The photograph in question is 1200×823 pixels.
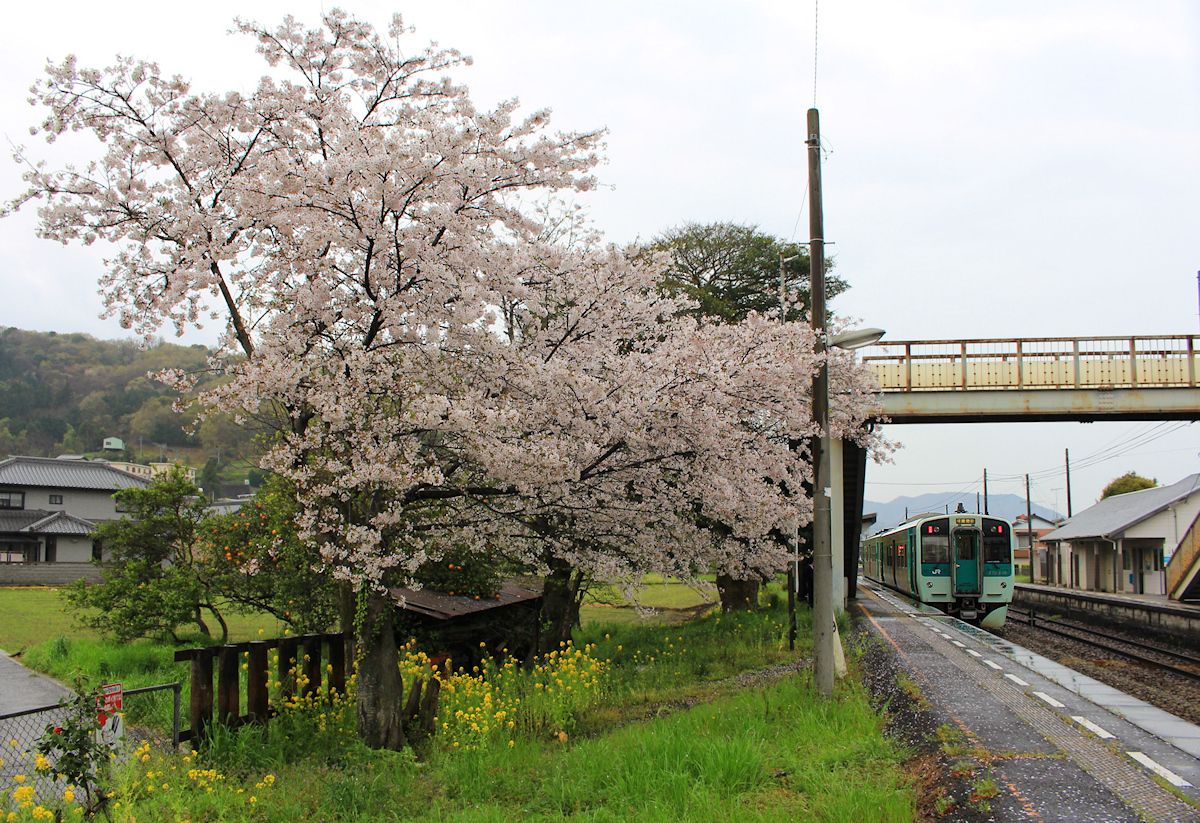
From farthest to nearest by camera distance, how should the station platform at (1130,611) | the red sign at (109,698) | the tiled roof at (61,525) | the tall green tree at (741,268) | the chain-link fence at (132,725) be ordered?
the tiled roof at (61,525)
the tall green tree at (741,268)
the station platform at (1130,611)
the chain-link fence at (132,725)
the red sign at (109,698)

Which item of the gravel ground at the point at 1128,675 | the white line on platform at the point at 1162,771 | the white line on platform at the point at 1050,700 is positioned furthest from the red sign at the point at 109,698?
the gravel ground at the point at 1128,675

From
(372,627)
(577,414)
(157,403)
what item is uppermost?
(157,403)

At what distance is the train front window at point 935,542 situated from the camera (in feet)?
72.6

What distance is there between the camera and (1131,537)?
32.9 m

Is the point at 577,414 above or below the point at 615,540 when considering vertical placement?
above

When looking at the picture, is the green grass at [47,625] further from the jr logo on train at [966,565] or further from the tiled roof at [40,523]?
the jr logo on train at [966,565]

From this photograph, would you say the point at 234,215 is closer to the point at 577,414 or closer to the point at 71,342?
the point at 577,414

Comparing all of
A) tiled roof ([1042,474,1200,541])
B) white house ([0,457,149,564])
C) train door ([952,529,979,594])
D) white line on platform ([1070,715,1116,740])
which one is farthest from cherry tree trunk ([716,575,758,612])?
white house ([0,457,149,564])

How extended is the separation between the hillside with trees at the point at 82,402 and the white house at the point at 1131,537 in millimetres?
68970

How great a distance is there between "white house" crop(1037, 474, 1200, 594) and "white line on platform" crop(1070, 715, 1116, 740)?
2445 centimetres

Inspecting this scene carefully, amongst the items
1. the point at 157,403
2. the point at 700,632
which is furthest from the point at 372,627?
the point at 157,403

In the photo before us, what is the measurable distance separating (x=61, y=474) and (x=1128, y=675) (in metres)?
54.2

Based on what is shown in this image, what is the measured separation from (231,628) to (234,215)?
15305 mm

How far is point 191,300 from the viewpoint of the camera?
916 cm
